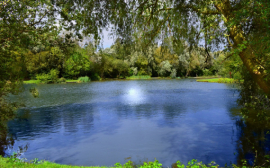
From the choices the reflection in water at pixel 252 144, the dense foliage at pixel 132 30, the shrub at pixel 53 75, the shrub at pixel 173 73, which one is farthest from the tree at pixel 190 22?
the shrub at pixel 173 73

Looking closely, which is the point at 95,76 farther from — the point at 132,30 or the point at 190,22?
the point at 190,22

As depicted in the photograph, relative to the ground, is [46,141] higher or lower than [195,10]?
lower

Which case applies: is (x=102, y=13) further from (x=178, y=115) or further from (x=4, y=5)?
(x=178, y=115)

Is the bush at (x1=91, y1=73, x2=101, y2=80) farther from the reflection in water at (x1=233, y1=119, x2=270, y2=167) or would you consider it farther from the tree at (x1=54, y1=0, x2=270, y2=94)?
the tree at (x1=54, y1=0, x2=270, y2=94)

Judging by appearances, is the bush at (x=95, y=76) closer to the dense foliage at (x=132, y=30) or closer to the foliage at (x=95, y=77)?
the foliage at (x=95, y=77)

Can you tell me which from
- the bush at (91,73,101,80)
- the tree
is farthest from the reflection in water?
the bush at (91,73,101,80)

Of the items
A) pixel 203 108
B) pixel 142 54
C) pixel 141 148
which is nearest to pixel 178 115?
pixel 203 108

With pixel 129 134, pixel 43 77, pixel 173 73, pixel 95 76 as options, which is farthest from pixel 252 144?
pixel 95 76

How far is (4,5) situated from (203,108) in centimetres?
1385

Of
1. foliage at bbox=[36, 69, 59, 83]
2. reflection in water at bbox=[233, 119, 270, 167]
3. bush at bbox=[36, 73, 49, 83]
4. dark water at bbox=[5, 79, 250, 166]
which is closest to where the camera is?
reflection in water at bbox=[233, 119, 270, 167]

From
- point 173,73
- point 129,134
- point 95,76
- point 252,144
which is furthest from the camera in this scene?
point 173,73

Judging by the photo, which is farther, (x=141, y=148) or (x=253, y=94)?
(x=253, y=94)

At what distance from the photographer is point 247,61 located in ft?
17.8

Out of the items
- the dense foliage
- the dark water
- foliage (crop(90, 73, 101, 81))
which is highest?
the dense foliage
